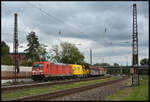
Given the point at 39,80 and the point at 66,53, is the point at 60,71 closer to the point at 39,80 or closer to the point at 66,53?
the point at 39,80

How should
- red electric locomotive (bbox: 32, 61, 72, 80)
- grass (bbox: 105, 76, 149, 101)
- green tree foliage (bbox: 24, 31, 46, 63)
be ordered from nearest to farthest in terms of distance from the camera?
1. grass (bbox: 105, 76, 149, 101)
2. red electric locomotive (bbox: 32, 61, 72, 80)
3. green tree foliage (bbox: 24, 31, 46, 63)

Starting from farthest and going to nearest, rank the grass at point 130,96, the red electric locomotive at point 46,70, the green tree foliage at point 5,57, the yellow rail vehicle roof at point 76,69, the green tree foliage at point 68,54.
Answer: the green tree foliage at point 68,54
the green tree foliage at point 5,57
the yellow rail vehicle roof at point 76,69
the red electric locomotive at point 46,70
the grass at point 130,96

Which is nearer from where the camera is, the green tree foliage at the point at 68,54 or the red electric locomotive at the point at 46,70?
the red electric locomotive at the point at 46,70

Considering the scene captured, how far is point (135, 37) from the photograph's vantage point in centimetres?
3275

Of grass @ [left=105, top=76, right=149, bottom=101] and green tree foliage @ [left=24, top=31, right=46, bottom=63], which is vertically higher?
green tree foliage @ [left=24, top=31, right=46, bottom=63]

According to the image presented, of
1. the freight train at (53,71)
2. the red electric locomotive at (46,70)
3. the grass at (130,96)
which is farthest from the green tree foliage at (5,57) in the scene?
the grass at (130,96)

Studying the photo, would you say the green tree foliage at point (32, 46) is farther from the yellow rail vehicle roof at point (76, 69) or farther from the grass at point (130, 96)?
the grass at point (130, 96)

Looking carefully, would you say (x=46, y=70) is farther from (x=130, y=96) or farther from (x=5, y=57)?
(x=5, y=57)

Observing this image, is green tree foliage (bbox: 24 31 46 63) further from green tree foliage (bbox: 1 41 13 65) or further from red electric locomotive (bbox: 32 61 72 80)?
red electric locomotive (bbox: 32 61 72 80)

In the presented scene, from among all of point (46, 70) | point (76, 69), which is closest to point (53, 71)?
point (46, 70)

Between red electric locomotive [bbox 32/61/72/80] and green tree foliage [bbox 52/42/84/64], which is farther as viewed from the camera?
green tree foliage [bbox 52/42/84/64]

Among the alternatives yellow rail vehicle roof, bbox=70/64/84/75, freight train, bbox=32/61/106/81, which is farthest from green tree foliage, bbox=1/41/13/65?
freight train, bbox=32/61/106/81

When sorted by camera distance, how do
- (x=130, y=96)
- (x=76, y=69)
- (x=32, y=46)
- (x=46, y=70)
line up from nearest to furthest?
(x=130, y=96) < (x=46, y=70) < (x=76, y=69) < (x=32, y=46)

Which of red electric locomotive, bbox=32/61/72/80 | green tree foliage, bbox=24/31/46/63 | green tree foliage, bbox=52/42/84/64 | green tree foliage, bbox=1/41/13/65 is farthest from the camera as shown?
green tree foliage, bbox=24/31/46/63
